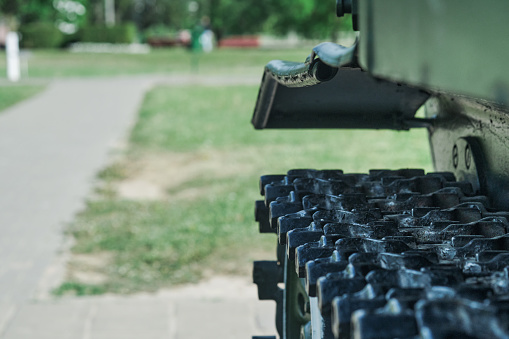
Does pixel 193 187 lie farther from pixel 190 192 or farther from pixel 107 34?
pixel 107 34

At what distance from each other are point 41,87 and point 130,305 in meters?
16.4

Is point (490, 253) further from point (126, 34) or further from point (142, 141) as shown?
point (126, 34)

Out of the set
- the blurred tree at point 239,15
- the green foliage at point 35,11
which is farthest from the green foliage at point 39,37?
the blurred tree at point 239,15

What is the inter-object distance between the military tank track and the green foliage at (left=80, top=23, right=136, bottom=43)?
47.7 meters

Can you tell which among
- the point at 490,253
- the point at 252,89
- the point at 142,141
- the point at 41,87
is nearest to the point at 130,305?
the point at 490,253

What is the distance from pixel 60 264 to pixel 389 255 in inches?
156

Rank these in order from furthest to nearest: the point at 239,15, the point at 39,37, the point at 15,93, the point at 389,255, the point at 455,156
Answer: the point at 239,15 → the point at 39,37 → the point at 15,93 → the point at 455,156 → the point at 389,255

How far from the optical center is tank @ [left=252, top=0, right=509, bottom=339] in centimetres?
106

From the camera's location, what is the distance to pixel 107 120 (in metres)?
13.6

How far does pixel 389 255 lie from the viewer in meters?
1.56

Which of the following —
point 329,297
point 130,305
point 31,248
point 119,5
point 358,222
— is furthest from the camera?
point 119,5

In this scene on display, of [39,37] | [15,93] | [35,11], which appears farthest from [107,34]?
[15,93]

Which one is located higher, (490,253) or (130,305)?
(490,253)

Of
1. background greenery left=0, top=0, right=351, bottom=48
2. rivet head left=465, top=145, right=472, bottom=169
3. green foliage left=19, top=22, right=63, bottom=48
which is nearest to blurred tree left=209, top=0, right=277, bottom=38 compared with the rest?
background greenery left=0, top=0, right=351, bottom=48
